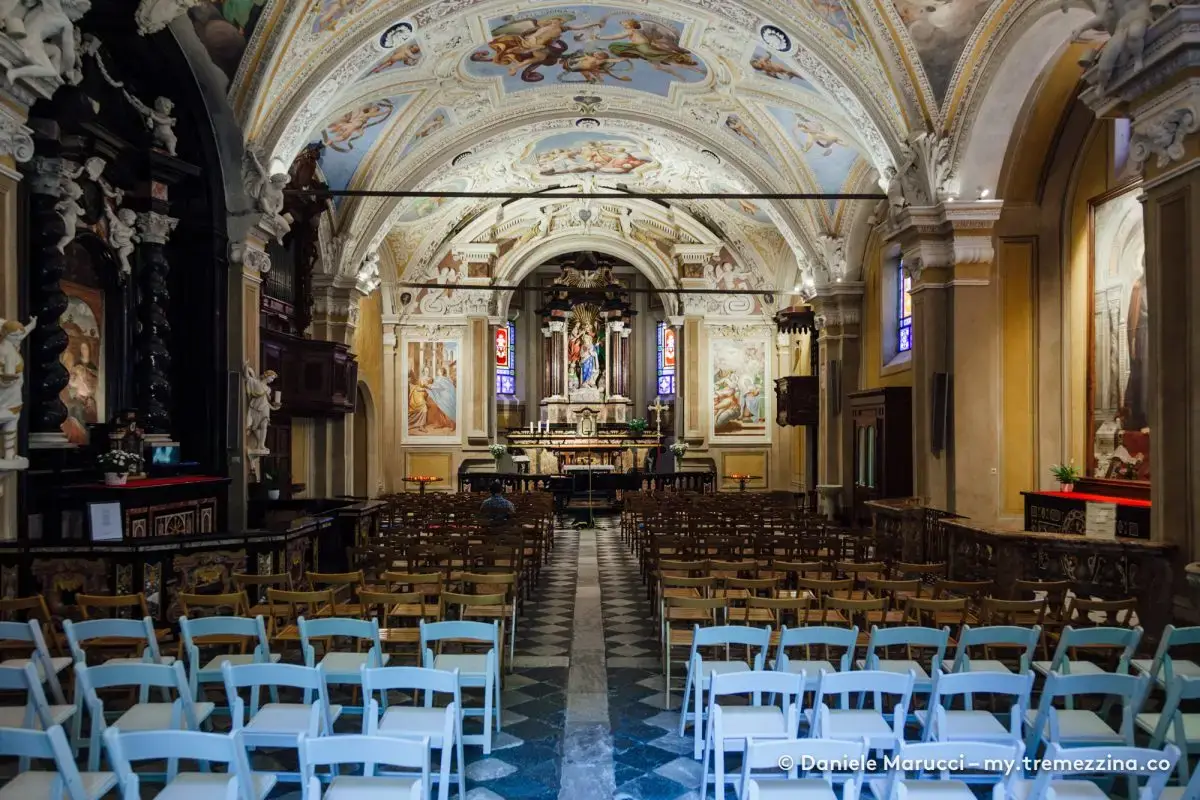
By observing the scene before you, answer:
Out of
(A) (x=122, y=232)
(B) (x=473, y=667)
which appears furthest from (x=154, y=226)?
(B) (x=473, y=667)

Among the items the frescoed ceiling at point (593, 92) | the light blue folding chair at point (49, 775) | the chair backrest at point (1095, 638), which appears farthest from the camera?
the frescoed ceiling at point (593, 92)

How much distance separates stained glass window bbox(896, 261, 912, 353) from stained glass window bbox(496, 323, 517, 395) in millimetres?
16096

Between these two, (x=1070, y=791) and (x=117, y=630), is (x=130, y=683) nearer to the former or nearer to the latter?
(x=117, y=630)

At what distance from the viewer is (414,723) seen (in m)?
4.40

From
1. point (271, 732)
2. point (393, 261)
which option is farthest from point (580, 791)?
point (393, 261)

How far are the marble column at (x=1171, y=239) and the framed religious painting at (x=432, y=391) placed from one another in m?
21.7

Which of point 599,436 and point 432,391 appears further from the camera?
point 432,391

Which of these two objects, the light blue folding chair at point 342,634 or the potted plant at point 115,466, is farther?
the potted plant at point 115,466

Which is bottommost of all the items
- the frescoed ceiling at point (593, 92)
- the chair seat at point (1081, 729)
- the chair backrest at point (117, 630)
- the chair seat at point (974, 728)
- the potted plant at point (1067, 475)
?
the chair seat at point (1081, 729)

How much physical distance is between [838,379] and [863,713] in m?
16.2

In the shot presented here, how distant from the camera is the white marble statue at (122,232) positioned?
10805 millimetres

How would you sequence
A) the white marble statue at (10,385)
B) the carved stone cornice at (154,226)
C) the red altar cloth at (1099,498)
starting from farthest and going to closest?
the carved stone cornice at (154,226), the red altar cloth at (1099,498), the white marble statue at (10,385)

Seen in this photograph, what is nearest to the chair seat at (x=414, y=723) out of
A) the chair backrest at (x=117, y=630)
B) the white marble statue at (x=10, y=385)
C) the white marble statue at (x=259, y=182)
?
the chair backrest at (x=117, y=630)

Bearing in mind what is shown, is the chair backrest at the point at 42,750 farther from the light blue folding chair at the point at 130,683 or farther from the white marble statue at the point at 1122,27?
the white marble statue at the point at 1122,27
